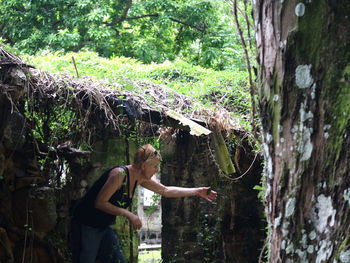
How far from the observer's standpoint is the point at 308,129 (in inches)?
74.5

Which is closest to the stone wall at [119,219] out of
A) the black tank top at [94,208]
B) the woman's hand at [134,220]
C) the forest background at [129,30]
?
the black tank top at [94,208]

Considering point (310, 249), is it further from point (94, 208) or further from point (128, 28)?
point (128, 28)

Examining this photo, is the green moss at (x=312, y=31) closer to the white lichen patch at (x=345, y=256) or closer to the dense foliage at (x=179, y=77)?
the white lichen patch at (x=345, y=256)

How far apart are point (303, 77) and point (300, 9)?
0.28m

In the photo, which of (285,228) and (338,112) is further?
(285,228)

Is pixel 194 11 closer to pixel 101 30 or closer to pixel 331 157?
pixel 101 30

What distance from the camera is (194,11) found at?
1358cm

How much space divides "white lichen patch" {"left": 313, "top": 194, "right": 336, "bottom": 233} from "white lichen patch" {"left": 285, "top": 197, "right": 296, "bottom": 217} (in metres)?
0.10

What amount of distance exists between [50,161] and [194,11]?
9.07m

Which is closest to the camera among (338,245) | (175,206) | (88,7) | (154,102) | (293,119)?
(338,245)

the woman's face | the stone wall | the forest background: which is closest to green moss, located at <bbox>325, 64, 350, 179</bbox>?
the woman's face

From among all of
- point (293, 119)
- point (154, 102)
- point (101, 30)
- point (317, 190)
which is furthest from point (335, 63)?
point (101, 30)

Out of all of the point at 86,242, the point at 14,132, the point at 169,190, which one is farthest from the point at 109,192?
the point at 14,132

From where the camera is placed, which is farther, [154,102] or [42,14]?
[42,14]
